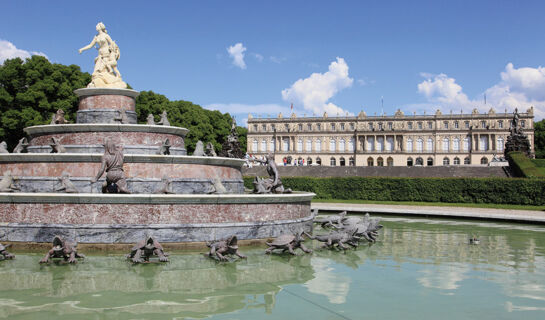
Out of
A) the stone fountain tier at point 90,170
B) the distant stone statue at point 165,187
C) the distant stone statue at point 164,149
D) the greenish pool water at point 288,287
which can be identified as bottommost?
the greenish pool water at point 288,287

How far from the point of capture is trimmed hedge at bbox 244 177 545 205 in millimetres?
24609

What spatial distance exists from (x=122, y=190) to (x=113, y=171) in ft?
1.64

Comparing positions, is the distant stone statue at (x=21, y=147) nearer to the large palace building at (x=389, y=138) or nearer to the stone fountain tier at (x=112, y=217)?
the stone fountain tier at (x=112, y=217)

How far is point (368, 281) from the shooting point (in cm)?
772

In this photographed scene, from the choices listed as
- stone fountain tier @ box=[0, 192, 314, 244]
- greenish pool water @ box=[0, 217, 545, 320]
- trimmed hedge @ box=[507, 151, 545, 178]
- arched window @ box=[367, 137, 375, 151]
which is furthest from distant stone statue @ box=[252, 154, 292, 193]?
arched window @ box=[367, 137, 375, 151]

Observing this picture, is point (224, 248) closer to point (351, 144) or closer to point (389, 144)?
point (389, 144)

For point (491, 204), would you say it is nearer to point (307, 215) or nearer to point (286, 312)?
point (307, 215)

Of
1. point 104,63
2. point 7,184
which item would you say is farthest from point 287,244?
point 104,63

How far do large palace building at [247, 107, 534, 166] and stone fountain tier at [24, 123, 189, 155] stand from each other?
81.8 m

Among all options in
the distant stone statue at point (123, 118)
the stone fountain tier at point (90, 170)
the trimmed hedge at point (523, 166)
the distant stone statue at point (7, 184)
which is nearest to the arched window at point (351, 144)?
the trimmed hedge at point (523, 166)

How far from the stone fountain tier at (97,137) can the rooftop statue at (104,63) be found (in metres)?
3.11

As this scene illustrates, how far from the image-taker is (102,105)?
50.1 ft

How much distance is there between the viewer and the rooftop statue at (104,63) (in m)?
15.9

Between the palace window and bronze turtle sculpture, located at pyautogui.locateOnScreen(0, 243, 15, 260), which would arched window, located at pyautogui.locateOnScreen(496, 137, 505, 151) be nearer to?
the palace window
